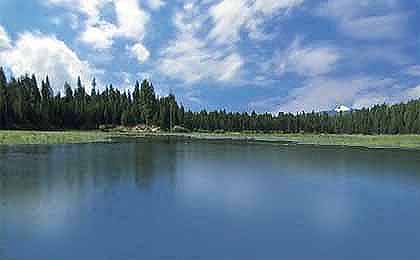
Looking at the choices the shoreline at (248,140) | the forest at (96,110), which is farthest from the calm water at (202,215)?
the forest at (96,110)

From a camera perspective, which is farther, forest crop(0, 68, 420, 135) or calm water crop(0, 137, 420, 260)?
forest crop(0, 68, 420, 135)

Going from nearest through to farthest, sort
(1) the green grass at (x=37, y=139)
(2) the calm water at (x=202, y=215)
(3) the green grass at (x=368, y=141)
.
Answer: (2) the calm water at (x=202, y=215), (1) the green grass at (x=37, y=139), (3) the green grass at (x=368, y=141)

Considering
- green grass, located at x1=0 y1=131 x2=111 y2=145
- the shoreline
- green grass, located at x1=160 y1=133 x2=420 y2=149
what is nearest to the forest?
A: the shoreline

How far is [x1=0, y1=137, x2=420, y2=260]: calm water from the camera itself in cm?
1233

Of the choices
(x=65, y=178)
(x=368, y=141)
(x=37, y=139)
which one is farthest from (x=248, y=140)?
(x=65, y=178)

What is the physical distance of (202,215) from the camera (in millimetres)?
16562

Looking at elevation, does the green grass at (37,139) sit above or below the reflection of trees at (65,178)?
above

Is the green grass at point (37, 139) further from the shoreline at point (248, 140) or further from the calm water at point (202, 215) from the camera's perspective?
the calm water at point (202, 215)

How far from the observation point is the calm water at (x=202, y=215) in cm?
1233

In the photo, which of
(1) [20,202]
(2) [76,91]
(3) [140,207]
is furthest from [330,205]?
(2) [76,91]

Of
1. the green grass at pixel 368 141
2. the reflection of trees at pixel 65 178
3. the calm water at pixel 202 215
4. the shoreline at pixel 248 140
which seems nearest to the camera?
the calm water at pixel 202 215

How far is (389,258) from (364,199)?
30.8 feet

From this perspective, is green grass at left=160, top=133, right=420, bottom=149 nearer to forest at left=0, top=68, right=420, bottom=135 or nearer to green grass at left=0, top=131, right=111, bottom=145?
green grass at left=0, top=131, right=111, bottom=145

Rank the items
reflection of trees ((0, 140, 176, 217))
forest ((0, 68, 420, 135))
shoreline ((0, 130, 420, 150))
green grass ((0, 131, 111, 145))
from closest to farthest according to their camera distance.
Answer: reflection of trees ((0, 140, 176, 217)), green grass ((0, 131, 111, 145)), shoreline ((0, 130, 420, 150)), forest ((0, 68, 420, 135))
